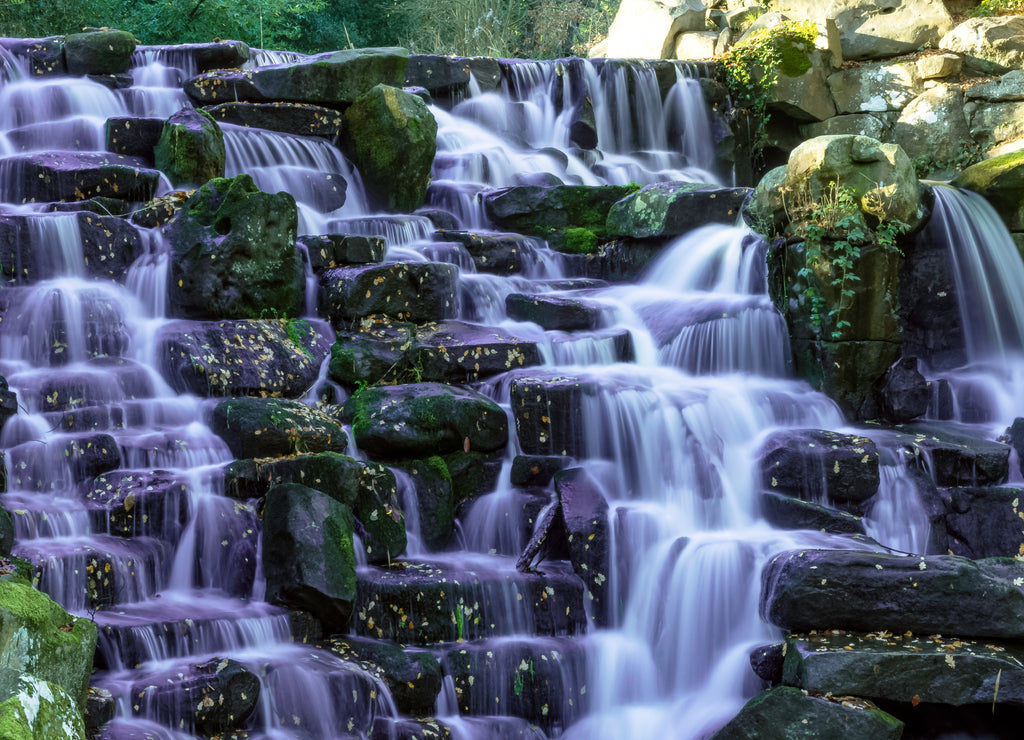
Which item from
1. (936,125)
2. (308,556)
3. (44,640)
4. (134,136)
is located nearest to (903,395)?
(308,556)

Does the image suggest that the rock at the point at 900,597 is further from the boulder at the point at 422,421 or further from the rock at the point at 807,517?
the boulder at the point at 422,421

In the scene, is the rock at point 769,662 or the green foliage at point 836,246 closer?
the rock at point 769,662

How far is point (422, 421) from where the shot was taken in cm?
727

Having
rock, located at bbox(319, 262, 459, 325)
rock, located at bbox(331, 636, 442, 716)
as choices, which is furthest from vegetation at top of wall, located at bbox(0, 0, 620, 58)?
rock, located at bbox(331, 636, 442, 716)

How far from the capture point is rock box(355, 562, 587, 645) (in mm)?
5957

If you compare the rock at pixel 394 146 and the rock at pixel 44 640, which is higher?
the rock at pixel 394 146

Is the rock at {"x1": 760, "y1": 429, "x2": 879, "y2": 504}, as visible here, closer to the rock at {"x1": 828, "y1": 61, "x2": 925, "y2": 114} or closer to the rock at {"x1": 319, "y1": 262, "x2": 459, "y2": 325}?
the rock at {"x1": 319, "y1": 262, "x2": 459, "y2": 325}

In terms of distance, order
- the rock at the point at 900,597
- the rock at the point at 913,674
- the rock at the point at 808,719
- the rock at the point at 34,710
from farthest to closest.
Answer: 1. the rock at the point at 900,597
2. the rock at the point at 913,674
3. the rock at the point at 808,719
4. the rock at the point at 34,710

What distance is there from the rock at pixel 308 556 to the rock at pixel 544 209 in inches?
237

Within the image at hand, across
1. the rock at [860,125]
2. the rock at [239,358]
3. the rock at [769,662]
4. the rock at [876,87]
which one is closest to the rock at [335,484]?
the rock at [239,358]

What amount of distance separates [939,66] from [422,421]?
10494 millimetres

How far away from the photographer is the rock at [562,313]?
9.22 m

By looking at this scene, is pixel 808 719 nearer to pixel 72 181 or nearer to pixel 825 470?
pixel 825 470

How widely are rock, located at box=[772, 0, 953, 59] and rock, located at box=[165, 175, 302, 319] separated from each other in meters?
9.93
